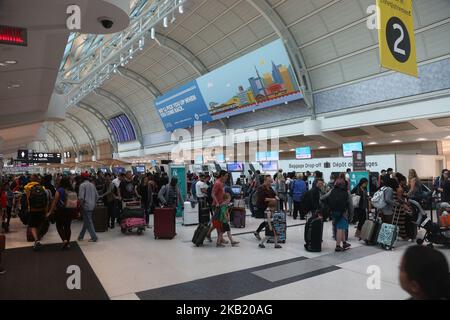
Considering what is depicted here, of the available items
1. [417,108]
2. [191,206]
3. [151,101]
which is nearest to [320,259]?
[191,206]

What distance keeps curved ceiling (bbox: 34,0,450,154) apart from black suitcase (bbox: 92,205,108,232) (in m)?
10.00

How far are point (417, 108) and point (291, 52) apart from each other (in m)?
7.07

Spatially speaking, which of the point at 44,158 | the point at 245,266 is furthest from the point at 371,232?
the point at 44,158

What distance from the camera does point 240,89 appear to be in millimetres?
20891

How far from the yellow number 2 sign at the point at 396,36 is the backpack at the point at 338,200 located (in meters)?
2.52

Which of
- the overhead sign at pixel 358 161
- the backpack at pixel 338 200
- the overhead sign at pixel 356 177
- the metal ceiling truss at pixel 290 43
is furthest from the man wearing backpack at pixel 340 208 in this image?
the metal ceiling truss at pixel 290 43

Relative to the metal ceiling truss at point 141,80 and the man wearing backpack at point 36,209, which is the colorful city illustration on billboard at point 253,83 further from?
the man wearing backpack at point 36,209

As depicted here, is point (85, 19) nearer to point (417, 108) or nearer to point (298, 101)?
point (417, 108)

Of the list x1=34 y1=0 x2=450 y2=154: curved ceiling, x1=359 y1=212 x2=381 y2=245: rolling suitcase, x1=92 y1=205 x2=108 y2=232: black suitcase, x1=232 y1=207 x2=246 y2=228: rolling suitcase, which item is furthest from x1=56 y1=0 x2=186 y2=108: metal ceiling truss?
x1=359 y1=212 x2=381 y2=245: rolling suitcase

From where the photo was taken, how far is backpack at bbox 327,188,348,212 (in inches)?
255

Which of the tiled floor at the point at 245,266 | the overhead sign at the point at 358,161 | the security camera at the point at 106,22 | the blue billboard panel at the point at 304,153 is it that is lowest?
the tiled floor at the point at 245,266

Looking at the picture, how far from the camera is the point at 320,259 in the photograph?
5801 millimetres

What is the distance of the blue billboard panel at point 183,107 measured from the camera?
80.1 feet
